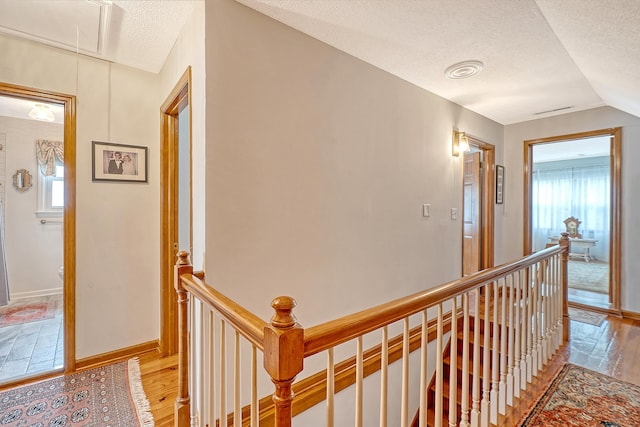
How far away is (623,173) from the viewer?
314 cm

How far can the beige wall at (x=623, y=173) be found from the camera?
10.1 feet

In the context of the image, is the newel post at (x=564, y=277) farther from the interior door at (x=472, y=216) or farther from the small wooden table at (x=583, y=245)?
the small wooden table at (x=583, y=245)

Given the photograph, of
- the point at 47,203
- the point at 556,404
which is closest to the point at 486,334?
the point at 556,404

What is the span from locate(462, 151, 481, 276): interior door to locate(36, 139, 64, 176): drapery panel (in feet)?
18.1

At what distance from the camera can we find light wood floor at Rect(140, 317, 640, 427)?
175cm

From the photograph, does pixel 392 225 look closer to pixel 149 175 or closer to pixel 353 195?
pixel 353 195

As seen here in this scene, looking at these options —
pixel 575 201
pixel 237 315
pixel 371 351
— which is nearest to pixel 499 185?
pixel 371 351

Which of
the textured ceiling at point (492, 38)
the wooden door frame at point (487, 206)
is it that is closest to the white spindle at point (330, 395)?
the textured ceiling at point (492, 38)

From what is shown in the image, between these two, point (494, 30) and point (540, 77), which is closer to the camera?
point (494, 30)

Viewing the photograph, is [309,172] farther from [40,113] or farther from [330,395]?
[40,113]

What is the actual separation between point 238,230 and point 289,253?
362 millimetres

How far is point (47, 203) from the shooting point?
3.90 metres

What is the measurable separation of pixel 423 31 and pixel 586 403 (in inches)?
101

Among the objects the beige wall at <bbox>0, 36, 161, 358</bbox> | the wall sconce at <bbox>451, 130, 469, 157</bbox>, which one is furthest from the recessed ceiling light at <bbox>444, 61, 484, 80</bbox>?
the beige wall at <bbox>0, 36, 161, 358</bbox>
